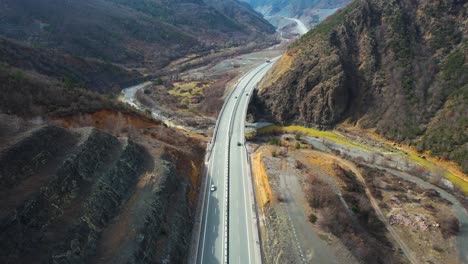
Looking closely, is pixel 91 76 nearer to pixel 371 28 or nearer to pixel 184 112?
pixel 184 112

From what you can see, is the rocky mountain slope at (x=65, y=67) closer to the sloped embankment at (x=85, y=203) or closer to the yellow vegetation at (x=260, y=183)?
the sloped embankment at (x=85, y=203)

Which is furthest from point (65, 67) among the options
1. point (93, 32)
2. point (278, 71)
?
point (278, 71)

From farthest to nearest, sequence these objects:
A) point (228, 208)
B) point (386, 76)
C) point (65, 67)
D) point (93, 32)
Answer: point (93, 32)
point (65, 67)
point (386, 76)
point (228, 208)

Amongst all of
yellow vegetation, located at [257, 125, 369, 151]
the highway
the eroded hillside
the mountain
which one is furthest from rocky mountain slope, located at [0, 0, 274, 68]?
the highway

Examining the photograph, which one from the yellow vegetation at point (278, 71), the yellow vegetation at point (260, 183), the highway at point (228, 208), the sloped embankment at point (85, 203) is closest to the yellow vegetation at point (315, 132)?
the yellow vegetation at point (278, 71)

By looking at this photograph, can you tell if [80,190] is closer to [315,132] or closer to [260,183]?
[260,183]

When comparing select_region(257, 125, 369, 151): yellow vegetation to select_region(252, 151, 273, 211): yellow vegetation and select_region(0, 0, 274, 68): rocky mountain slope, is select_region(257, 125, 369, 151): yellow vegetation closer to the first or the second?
select_region(252, 151, 273, 211): yellow vegetation
